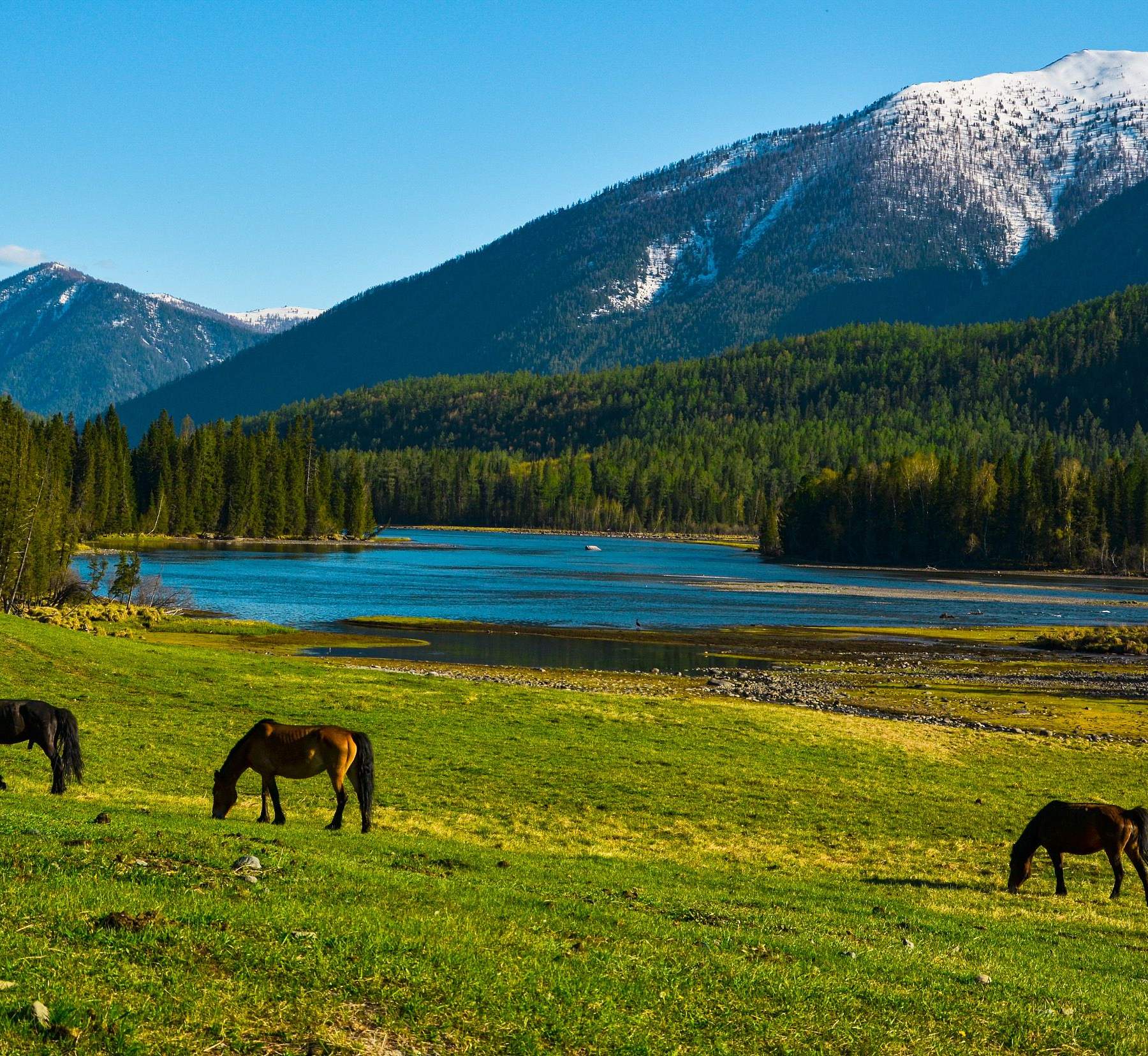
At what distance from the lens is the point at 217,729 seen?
30.1 m

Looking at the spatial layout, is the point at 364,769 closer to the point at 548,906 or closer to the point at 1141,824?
the point at 548,906

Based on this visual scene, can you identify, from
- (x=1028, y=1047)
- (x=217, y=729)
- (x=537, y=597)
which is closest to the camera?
(x=1028, y=1047)

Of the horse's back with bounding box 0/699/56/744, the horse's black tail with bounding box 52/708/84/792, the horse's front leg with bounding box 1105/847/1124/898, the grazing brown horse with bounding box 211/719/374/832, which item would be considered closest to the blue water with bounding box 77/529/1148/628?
the horse's black tail with bounding box 52/708/84/792

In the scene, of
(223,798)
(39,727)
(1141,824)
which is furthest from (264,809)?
(1141,824)

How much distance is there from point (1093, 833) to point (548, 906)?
1024cm

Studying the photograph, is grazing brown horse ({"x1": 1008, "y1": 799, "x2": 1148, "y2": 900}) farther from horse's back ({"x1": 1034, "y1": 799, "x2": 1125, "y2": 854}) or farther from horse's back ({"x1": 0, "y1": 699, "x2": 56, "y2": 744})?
horse's back ({"x1": 0, "y1": 699, "x2": 56, "y2": 744})

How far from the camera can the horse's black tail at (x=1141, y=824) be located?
1814 cm

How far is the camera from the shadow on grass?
62.7ft

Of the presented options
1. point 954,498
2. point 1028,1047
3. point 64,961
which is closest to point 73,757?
point 64,961

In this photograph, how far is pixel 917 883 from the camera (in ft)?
63.7

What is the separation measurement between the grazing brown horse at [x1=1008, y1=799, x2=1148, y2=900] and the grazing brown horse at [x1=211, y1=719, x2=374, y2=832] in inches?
447

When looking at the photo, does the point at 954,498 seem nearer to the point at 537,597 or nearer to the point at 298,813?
the point at 537,597

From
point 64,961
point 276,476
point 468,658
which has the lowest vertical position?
point 468,658

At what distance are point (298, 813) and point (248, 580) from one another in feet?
309
